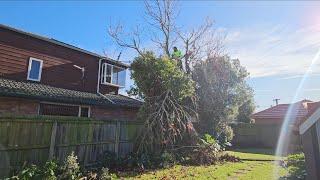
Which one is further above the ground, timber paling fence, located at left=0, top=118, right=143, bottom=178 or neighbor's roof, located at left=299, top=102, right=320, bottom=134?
neighbor's roof, located at left=299, top=102, right=320, bottom=134

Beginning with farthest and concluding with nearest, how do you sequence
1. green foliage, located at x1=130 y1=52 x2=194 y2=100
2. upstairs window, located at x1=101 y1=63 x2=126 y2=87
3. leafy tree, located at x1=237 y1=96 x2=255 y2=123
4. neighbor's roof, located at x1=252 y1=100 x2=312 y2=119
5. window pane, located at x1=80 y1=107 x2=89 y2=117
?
1. neighbor's roof, located at x1=252 y1=100 x2=312 y2=119
2. leafy tree, located at x1=237 y1=96 x2=255 y2=123
3. upstairs window, located at x1=101 y1=63 x2=126 y2=87
4. window pane, located at x1=80 y1=107 x2=89 y2=117
5. green foliage, located at x1=130 y1=52 x2=194 y2=100

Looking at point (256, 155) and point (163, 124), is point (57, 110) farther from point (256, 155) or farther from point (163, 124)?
point (256, 155)

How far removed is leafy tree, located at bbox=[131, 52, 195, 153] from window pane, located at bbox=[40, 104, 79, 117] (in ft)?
16.1

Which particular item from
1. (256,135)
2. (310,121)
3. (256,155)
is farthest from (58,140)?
(256,135)

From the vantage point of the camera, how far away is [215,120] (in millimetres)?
21734

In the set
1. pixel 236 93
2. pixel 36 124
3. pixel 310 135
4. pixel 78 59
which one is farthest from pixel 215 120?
pixel 36 124

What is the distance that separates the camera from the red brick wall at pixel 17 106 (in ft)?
45.0

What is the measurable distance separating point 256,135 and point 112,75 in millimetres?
14724

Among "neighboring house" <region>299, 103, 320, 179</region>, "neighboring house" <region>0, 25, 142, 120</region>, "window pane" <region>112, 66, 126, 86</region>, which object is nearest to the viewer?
"neighboring house" <region>299, 103, 320, 179</region>

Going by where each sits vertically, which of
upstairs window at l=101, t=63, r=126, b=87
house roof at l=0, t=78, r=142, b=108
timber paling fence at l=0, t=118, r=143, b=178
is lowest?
timber paling fence at l=0, t=118, r=143, b=178

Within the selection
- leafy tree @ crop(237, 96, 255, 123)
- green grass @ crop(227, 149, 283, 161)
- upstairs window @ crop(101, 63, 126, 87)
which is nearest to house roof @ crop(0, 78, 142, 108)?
upstairs window @ crop(101, 63, 126, 87)

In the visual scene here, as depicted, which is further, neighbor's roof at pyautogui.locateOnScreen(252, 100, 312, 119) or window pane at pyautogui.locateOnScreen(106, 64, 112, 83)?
neighbor's roof at pyautogui.locateOnScreen(252, 100, 312, 119)

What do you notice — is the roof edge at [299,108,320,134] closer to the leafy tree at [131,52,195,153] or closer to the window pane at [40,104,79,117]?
the leafy tree at [131,52,195,153]

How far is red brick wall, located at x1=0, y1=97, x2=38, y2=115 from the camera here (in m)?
13.7
